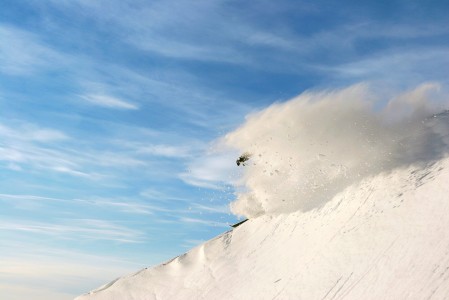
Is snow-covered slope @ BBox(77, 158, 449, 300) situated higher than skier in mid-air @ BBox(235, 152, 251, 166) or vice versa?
skier in mid-air @ BBox(235, 152, 251, 166)

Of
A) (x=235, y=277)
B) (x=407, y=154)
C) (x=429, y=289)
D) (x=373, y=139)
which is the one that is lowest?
(x=429, y=289)

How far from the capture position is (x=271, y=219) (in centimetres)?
1770

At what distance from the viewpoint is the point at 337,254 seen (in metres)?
13.2

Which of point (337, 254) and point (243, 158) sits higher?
point (243, 158)

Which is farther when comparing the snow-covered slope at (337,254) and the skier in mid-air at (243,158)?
the skier in mid-air at (243,158)

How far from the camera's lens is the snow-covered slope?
11109 mm

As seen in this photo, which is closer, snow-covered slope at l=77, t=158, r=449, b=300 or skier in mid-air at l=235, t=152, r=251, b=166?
snow-covered slope at l=77, t=158, r=449, b=300

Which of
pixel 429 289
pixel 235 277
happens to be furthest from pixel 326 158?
pixel 429 289

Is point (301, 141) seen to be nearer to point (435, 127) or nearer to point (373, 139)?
point (373, 139)

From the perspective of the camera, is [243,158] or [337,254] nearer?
[337,254]

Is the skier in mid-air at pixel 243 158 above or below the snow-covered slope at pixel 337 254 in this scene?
above

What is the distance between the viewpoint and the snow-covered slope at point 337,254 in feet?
36.4

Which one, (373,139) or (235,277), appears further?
(373,139)

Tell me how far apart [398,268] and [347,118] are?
24.1 ft
